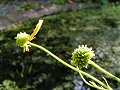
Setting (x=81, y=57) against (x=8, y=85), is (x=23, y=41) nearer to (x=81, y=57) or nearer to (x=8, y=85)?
(x=81, y=57)

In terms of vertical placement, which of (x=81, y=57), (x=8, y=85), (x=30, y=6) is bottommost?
(x=30, y=6)

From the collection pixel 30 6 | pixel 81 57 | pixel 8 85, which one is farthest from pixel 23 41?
pixel 30 6

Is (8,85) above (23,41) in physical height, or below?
below

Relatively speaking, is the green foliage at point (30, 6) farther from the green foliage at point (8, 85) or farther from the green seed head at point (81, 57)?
the green seed head at point (81, 57)

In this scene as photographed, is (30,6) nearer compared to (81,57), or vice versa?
(81,57)

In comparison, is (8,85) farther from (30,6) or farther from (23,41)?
(30,6)

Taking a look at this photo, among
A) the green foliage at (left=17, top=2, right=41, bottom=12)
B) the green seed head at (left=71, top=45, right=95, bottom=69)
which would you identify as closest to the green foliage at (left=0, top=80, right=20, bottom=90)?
the green seed head at (left=71, top=45, right=95, bottom=69)

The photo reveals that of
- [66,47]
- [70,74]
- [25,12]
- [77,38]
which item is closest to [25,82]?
[70,74]

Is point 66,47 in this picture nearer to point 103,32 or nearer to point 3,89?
point 103,32

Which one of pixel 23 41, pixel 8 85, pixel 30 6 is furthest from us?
pixel 30 6

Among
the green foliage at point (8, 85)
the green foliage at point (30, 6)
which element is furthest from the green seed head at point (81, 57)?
the green foliage at point (30, 6)

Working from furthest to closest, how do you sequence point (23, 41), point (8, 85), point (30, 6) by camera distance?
point (30, 6), point (8, 85), point (23, 41)
